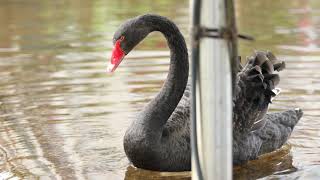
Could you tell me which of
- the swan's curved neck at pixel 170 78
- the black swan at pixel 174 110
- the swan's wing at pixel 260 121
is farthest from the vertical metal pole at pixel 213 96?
the swan's wing at pixel 260 121

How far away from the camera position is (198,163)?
6.86ft

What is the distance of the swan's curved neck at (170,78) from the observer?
11.6 feet

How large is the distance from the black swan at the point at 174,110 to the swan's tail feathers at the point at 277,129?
0.01 m

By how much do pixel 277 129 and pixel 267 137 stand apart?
0.10m

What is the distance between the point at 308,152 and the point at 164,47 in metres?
3.46

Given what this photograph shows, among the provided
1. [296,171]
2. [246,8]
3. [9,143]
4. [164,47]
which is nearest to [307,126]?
[296,171]

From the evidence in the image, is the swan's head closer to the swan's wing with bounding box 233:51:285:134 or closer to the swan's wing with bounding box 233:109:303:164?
the swan's wing with bounding box 233:51:285:134

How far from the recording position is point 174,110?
3707 mm

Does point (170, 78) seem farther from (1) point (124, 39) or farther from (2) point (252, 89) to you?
(2) point (252, 89)

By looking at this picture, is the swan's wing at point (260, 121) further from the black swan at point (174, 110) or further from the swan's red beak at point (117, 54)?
the swan's red beak at point (117, 54)

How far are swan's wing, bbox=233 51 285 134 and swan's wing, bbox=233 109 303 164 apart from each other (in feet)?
0.21

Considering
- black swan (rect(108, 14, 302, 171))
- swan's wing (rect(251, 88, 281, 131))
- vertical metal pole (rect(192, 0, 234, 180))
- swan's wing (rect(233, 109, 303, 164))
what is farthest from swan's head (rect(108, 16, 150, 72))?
vertical metal pole (rect(192, 0, 234, 180))

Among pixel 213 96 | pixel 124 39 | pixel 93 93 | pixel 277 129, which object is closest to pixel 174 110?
pixel 124 39

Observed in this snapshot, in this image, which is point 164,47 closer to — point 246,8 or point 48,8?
point 246,8
